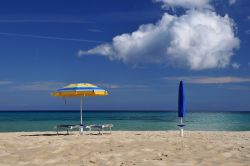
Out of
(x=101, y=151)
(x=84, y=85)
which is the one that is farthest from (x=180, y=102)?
(x=101, y=151)

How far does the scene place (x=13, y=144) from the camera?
1287 cm

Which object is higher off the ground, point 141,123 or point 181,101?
point 181,101

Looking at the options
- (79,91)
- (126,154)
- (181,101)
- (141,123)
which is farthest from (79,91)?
(141,123)

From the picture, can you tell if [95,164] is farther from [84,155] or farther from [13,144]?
[13,144]

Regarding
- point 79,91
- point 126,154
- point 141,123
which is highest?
point 79,91

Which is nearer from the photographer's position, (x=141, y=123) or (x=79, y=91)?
(x=79, y=91)

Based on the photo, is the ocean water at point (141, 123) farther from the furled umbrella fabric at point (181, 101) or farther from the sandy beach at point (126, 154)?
the sandy beach at point (126, 154)

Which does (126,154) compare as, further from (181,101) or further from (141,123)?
(141,123)

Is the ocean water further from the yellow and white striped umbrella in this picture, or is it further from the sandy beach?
the sandy beach

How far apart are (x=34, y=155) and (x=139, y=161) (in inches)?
116

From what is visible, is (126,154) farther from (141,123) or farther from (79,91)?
(141,123)

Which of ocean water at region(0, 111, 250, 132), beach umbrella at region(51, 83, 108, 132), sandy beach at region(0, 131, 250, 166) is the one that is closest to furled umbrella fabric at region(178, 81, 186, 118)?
beach umbrella at region(51, 83, 108, 132)

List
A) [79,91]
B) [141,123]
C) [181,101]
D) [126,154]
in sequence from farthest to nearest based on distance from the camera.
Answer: [141,123] < [79,91] < [181,101] < [126,154]

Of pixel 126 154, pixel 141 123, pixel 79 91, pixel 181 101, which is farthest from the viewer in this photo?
pixel 141 123
